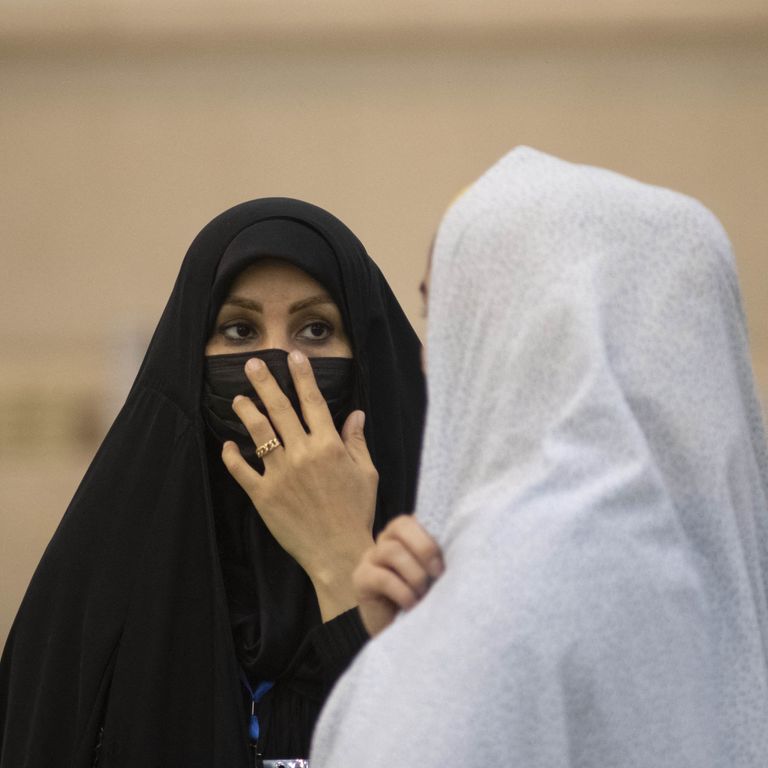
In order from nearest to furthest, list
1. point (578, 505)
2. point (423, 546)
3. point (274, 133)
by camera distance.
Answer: point (578, 505) < point (423, 546) < point (274, 133)

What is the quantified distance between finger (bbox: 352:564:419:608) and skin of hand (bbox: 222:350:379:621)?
2.35 feet

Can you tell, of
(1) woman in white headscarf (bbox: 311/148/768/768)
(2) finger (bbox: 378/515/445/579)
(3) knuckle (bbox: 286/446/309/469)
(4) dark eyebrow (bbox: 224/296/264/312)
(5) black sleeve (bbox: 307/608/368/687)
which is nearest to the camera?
(1) woman in white headscarf (bbox: 311/148/768/768)

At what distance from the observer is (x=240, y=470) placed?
2.28 m

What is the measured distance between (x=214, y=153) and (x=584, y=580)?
4.43m

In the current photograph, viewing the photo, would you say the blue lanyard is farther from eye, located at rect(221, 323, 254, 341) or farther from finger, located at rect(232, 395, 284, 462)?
eye, located at rect(221, 323, 254, 341)

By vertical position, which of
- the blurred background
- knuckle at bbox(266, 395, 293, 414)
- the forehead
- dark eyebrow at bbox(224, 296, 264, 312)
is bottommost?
knuckle at bbox(266, 395, 293, 414)

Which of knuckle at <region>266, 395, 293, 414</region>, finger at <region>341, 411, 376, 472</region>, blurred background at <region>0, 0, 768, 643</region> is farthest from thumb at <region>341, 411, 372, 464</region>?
blurred background at <region>0, 0, 768, 643</region>

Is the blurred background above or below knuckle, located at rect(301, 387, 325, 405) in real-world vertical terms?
above

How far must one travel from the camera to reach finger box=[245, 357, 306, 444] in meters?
2.31

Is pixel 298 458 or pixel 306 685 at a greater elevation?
Answer: pixel 298 458

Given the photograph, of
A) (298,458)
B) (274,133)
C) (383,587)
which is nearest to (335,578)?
(298,458)

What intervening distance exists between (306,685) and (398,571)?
86 cm

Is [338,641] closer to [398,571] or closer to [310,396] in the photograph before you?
[310,396]

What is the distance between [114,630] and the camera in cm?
228
